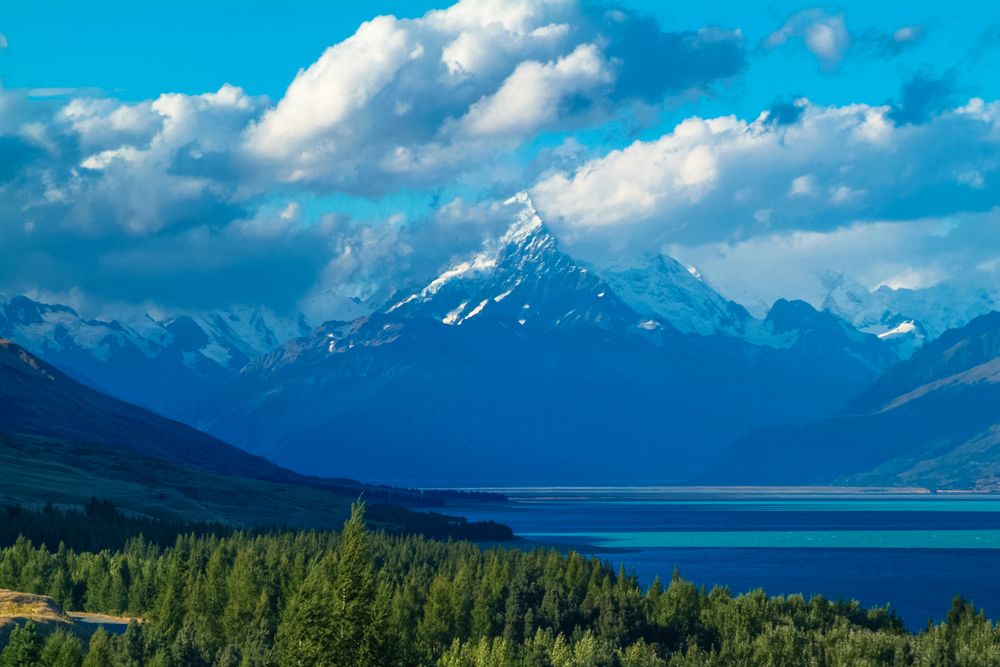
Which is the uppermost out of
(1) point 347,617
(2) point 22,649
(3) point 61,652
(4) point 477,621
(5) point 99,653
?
(4) point 477,621

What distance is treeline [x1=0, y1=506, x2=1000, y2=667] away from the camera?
13238cm

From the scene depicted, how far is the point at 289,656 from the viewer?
109 m

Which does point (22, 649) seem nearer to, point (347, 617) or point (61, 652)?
point (61, 652)

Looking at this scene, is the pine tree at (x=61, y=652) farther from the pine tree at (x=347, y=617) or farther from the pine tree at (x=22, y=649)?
the pine tree at (x=347, y=617)

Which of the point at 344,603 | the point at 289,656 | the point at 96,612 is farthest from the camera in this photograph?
the point at 96,612

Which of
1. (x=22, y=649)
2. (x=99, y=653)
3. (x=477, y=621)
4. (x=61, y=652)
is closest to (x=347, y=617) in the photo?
(x=99, y=653)

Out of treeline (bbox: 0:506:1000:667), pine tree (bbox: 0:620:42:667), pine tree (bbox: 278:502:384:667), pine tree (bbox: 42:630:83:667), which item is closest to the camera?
pine tree (bbox: 278:502:384:667)

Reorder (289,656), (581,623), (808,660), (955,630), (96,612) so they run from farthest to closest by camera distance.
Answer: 1. (96,612)
2. (581,623)
3. (955,630)
4. (808,660)
5. (289,656)

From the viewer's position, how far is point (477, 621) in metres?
168

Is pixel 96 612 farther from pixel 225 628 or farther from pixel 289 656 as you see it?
pixel 289 656

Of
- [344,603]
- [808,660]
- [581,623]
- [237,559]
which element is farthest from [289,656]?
[237,559]

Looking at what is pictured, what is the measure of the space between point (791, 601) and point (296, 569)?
57236mm

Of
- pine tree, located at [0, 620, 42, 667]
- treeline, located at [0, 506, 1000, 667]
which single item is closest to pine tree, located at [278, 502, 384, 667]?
treeline, located at [0, 506, 1000, 667]

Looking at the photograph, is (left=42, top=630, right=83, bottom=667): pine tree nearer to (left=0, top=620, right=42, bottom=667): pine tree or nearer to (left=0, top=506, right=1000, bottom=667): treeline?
(left=0, top=506, right=1000, bottom=667): treeline
